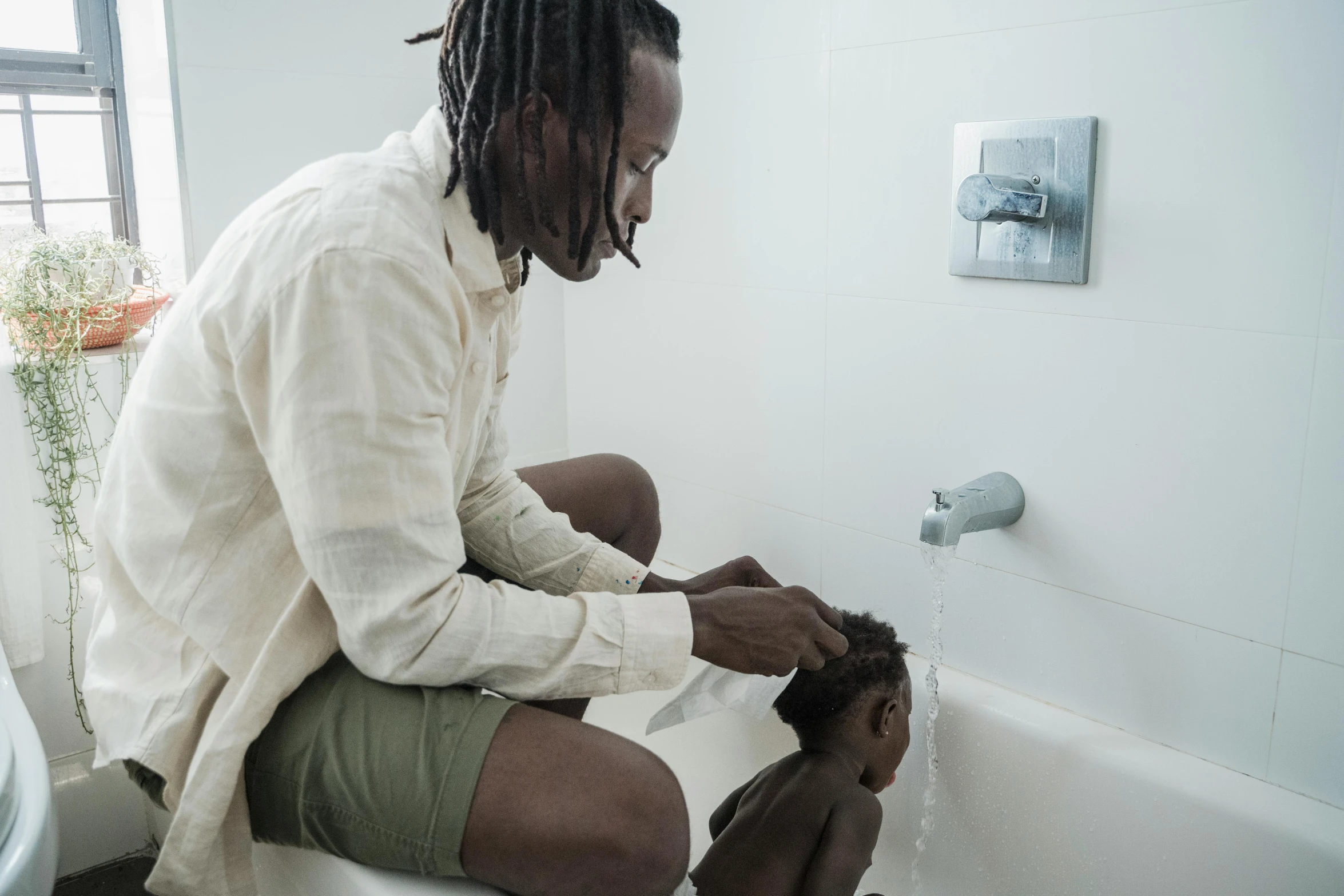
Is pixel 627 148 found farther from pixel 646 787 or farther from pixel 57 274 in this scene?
pixel 57 274

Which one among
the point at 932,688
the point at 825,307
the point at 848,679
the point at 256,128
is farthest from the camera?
the point at 256,128

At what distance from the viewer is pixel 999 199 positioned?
119cm

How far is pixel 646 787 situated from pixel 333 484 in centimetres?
37

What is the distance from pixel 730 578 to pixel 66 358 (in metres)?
0.95

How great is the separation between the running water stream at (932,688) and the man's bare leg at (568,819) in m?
0.55

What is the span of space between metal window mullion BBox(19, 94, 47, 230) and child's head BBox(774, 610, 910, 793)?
57.3 inches

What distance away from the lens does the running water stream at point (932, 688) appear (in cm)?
138

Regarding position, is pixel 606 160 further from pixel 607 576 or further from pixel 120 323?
pixel 120 323

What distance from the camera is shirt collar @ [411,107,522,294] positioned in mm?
958

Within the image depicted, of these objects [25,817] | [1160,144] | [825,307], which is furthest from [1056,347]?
[25,817]

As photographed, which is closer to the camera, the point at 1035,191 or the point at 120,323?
the point at 1035,191

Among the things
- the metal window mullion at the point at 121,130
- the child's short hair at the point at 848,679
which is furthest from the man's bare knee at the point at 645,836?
the metal window mullion at the point at 121,130

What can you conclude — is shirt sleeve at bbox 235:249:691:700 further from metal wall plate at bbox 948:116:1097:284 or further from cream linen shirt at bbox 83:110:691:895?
metal wall plate at bbox 948:116:1097:284

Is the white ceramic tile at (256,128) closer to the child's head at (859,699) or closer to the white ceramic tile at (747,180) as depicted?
the white ceramic tile at (747,180)
